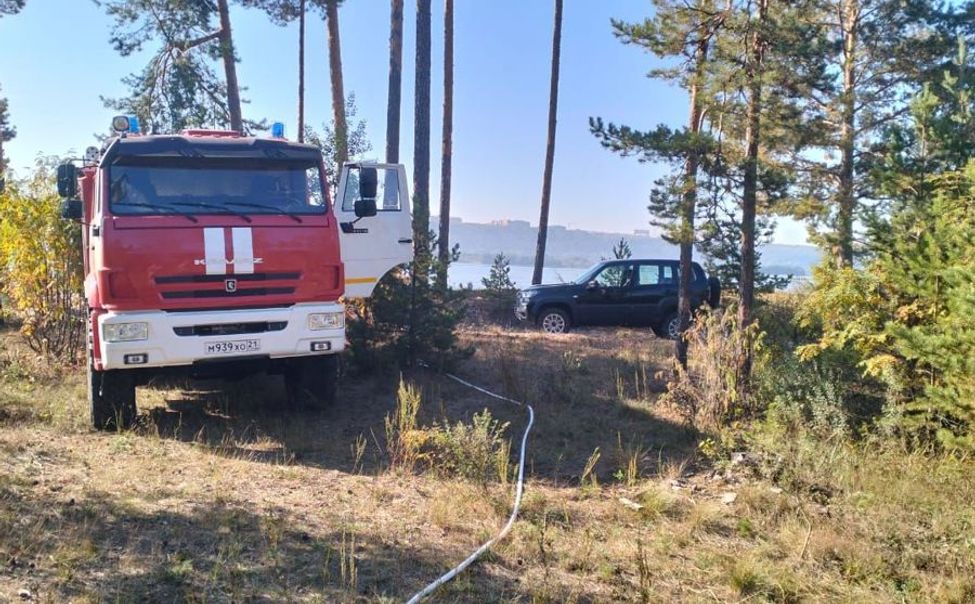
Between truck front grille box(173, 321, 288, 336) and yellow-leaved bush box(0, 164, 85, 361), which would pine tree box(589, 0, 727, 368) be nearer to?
truck front grille box(173, 321, 288, 336)

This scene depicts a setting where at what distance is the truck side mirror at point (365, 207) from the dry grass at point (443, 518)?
2241 millimetres

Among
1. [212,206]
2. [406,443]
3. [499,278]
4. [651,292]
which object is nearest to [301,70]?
[499,278]

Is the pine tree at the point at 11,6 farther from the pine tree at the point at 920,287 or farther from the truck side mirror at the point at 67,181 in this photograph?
the pine tree at the point at 920,287

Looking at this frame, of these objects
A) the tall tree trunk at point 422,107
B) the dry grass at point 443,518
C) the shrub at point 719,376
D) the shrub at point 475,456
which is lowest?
the dry grass at point 443,518

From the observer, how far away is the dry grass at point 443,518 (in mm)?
4090

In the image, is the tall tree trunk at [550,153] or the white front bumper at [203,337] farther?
the tall tree trunk at [550,153]

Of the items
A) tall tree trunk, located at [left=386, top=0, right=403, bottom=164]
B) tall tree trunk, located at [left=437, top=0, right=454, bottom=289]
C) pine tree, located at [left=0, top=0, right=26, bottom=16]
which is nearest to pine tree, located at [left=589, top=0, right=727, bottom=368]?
tall tree trunk, located at [left=386, top=0, right=403, bottom=164]

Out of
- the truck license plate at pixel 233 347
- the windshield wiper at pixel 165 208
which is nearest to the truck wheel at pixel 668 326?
the truck license plate at pixel 233 347

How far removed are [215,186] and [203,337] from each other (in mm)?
1479

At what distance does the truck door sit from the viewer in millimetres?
8203

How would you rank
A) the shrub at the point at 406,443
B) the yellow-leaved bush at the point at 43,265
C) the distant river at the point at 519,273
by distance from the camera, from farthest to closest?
the distant river at the point at 519,273 < the yellow-leaved bush at the point at 43,265 < the shrub at the point at 406,443

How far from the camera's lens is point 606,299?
622 inches

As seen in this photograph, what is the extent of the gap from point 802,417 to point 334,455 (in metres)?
4.29

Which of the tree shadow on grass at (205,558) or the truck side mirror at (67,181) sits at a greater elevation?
the truck side mirror at (67,181)
